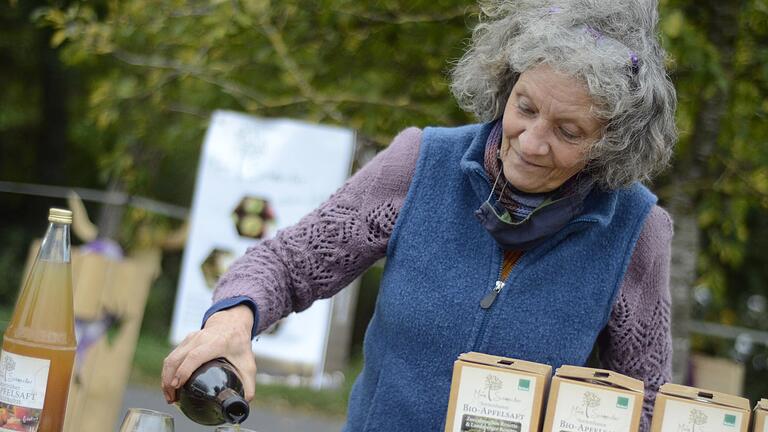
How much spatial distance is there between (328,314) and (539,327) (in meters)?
2.78

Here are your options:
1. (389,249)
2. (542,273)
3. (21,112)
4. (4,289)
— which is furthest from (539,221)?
(21,112)

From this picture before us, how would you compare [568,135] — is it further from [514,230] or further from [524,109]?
[514,230]

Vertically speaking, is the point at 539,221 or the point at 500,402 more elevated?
the point at 539,221

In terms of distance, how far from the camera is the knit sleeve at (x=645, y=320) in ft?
6.34

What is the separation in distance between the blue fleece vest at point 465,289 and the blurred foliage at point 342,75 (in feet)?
4.85

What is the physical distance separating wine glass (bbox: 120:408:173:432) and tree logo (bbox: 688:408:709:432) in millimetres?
730

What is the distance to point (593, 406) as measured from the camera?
1.38 metres

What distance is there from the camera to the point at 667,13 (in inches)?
122

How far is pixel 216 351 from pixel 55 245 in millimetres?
320

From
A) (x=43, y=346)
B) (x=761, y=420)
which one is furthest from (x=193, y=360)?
(x=761, y=420)

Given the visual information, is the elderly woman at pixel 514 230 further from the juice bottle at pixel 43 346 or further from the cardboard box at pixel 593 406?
the cardboard box at pixel 593 406

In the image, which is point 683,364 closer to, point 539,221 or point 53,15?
point 539,221

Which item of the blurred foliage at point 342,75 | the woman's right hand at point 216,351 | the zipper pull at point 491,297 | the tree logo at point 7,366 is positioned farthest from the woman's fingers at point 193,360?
the blurred foliage at point 342,75

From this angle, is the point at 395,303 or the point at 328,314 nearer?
the point at 395,303
